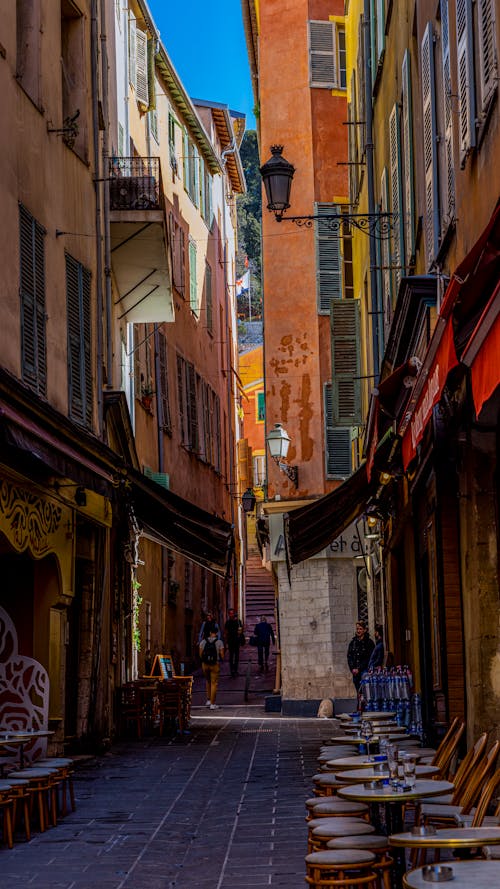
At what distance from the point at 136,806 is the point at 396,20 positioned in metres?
8.50

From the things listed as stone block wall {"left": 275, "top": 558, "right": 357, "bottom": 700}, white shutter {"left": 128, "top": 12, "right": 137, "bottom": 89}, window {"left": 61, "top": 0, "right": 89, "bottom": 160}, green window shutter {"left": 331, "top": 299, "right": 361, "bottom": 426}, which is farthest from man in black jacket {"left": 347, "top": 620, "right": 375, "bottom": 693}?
white shutter {"left": 128, "top": 12, "right": 137, "bottom": 89}

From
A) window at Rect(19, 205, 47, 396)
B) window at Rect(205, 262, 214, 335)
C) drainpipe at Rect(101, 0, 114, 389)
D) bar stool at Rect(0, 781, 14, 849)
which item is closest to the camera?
bar stool at Rect(0, 781, 14, 849)

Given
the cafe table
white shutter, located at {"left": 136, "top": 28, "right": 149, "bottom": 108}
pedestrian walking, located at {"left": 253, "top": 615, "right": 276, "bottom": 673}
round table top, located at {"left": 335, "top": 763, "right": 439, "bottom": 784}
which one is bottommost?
the cafe table

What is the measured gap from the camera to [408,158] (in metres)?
14.0

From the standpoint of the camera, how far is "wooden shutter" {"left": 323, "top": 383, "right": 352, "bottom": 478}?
93.1ft

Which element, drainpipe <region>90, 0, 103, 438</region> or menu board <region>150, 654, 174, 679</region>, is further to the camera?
menu board <region>150, 654, 174, 679</region>

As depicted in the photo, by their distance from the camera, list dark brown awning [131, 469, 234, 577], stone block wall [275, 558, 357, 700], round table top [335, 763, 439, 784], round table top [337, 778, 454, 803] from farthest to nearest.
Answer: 1. stone block wall [275, 558, 357, 700]
2. dark brown awning [131, 469, 234, 577]
3. round table top [335, 763, 439, 784]
4. round table top [337, 778, 454, 803]

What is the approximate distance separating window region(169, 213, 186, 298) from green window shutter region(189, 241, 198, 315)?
0.98 meters

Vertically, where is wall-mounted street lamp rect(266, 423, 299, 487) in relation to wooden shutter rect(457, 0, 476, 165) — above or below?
above

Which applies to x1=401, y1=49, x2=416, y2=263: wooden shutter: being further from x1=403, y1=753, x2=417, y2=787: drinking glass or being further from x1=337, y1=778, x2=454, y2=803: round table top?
x1=337, y1=778, x2=454, y2=803: round table top

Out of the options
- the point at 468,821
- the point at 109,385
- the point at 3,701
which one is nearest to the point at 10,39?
the point at 109,385

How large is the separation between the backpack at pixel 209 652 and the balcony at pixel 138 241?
18.9 ft

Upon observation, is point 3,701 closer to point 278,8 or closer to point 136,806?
point 136,806

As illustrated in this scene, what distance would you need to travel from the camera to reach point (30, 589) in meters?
16.1
